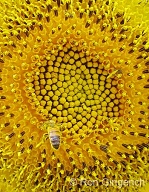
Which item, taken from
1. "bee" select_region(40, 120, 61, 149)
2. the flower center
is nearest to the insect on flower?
"bee" select_region(40, 120, 61, 149)

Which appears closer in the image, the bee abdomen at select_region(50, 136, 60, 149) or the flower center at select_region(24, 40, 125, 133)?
the bee abdomen at select_region(50, 136, 60, 149)

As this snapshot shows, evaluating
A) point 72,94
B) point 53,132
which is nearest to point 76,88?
point 72,94

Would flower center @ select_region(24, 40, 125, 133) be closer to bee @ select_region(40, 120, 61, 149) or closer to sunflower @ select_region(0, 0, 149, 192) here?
sunflower @ select_region(0, 0, 149, 192)

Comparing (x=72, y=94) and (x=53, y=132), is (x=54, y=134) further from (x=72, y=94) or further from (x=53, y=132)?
(x=72, y=94)

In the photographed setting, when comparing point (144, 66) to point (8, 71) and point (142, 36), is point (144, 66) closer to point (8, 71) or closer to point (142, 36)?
point (142, 36)

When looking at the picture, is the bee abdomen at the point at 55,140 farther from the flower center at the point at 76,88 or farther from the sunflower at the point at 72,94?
the flower center at the point at 76,88

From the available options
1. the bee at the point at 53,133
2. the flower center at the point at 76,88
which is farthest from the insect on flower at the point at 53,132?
the flower center at the point at 76,88
